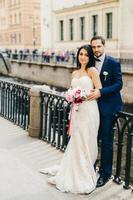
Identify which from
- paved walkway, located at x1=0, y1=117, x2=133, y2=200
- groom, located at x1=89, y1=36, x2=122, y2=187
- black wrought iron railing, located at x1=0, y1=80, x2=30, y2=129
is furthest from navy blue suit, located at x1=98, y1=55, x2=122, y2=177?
black wrought iron railing, located at x1=0, y1=80, x2=30, y2=129

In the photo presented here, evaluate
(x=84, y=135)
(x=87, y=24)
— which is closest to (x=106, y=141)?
(x=84, y=135)

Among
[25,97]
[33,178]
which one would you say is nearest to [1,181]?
[33,178]

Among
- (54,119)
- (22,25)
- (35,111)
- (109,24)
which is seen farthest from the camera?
(22,25)

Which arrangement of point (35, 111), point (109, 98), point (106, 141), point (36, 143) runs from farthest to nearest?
point (35, 111) < point (36, 143) < point (106, 141) < point (109, 98)

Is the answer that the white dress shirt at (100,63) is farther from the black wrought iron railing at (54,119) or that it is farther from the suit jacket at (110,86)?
the black wrought iron railing at (54,119)

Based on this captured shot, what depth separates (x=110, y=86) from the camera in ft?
17.7

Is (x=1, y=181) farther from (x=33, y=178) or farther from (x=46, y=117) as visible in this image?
(x=46, y=117)

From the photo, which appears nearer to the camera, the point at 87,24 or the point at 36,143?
the point at 36,143

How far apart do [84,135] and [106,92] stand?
0.58 meters

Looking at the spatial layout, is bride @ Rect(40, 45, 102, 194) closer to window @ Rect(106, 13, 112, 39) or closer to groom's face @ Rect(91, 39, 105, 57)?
groom's face @ Rect(91, 39, 105, 57)

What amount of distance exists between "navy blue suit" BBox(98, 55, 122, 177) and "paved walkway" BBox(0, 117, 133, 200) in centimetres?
55

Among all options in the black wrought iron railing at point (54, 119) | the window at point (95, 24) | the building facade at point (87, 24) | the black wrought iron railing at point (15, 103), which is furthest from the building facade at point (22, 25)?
the black wrought iron railing at point (54, 119)

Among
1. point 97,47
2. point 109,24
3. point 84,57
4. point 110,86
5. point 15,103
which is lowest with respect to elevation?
point 15,103

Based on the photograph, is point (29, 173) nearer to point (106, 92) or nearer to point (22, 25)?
point (106, 92)
